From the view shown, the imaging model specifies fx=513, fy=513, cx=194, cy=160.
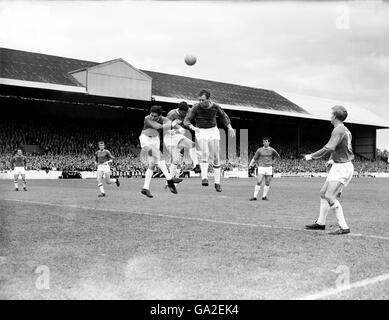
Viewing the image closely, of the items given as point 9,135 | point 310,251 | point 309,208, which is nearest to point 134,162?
point 9,135

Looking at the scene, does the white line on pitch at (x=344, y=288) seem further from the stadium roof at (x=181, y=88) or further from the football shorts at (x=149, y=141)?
the stadium roof at (x=181, y=88)

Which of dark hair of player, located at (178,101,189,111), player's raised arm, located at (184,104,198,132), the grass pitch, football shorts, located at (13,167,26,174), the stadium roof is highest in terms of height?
the stadium roof

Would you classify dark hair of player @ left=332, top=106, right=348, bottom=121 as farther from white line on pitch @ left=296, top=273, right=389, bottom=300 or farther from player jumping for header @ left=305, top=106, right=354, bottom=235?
white line on pitch @ left=296, top=273, right=389, bottom=300

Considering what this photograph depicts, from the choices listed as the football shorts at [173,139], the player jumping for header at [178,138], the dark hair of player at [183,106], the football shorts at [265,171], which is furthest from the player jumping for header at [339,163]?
the football shorts at [265,171]

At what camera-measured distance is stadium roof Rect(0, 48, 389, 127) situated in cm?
3581

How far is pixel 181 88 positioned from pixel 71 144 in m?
12.0

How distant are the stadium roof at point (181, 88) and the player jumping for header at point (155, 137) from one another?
25345mm

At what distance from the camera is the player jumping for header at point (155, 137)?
909 cm

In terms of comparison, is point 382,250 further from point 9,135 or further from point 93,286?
point 9,135

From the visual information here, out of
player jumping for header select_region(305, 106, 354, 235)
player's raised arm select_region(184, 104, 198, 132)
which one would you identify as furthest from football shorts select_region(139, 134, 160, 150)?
player jumping for header select_region(305, 106, 354, 235)

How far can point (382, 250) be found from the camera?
632cm

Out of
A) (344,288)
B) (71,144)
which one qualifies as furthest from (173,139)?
(71,144)

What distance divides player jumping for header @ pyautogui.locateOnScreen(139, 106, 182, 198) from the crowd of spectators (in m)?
22.4
